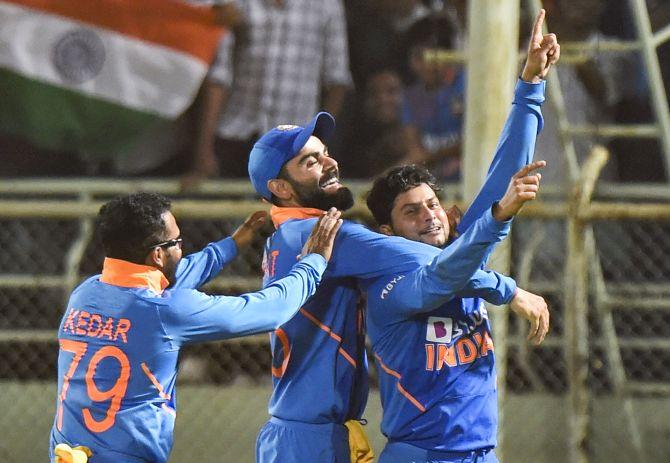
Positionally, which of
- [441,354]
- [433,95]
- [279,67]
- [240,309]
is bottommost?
[441,354]

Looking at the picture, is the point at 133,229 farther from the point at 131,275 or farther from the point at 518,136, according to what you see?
the point at 518,136

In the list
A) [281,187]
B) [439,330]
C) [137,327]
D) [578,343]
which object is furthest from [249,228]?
[578,343]

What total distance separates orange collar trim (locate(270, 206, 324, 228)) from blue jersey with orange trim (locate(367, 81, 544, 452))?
1.17 feet

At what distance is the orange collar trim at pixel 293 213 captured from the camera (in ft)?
13.7

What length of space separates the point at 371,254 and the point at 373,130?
3349mm

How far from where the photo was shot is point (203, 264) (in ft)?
14.8

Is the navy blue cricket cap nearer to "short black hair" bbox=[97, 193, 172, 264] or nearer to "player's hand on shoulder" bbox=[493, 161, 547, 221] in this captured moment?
"short black hair" bbox=[97, 193, 172, 264]

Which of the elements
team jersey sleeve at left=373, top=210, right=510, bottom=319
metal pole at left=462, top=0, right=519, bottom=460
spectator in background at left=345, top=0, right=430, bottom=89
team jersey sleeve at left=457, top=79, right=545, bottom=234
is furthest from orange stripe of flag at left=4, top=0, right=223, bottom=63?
team jersey sleeve at left=373, top=210, right=510, bottom=319

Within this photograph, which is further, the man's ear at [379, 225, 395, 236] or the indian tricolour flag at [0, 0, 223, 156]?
the indian tricolour flag at [0, 0, 223, 156]

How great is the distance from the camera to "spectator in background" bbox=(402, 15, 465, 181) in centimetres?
709

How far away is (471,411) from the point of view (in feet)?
12.7

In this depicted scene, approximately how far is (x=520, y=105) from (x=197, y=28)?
372 centimetres

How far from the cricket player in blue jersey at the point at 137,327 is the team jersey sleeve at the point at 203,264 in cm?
42

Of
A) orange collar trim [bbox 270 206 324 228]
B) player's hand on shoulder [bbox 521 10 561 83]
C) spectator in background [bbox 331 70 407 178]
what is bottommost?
orange collar trim [bbox 270 206 324 228]
